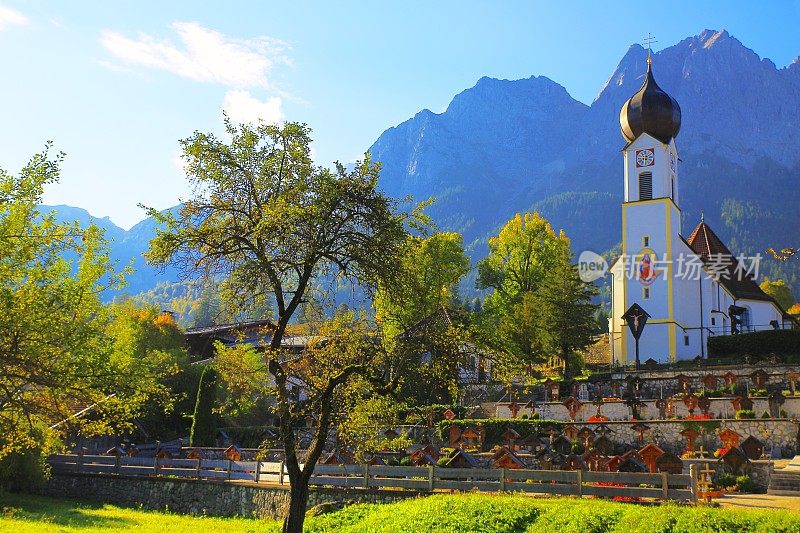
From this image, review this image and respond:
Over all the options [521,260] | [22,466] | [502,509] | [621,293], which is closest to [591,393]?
[621,293]

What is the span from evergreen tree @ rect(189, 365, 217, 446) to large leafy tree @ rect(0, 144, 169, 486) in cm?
1799

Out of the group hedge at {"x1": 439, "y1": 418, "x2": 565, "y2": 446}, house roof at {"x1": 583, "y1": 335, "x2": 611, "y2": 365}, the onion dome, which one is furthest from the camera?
house roof at {"x1": 583, "y1": 335, "x2": 611, "y2": 365}

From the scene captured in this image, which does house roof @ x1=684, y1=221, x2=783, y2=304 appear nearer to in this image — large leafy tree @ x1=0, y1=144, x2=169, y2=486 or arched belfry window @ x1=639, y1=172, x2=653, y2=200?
arched belfry window @ x1=639, y1=172, x2=653, y2=200

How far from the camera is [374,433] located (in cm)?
1569

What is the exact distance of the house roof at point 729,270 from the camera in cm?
5025

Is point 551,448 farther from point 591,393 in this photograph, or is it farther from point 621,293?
point 621,293

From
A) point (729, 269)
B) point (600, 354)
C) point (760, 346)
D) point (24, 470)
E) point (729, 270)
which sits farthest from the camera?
point (600, 354)

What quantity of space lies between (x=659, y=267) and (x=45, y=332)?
124 feet

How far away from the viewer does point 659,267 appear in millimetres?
44562

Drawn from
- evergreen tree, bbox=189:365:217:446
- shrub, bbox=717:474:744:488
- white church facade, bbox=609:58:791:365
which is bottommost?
shrub, bbox=717:474:744:488

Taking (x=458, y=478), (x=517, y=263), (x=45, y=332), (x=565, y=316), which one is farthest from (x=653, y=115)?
(x=45, y=332)

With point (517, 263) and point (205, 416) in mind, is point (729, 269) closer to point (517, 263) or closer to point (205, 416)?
point (517, 263)

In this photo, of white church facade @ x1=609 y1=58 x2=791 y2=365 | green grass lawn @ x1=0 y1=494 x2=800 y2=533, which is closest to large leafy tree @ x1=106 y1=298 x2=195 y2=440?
green grass lawn @ x1=0 y1=494 x2=800 y2=533

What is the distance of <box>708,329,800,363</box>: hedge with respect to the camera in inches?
1582
